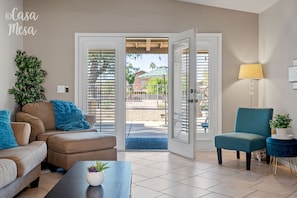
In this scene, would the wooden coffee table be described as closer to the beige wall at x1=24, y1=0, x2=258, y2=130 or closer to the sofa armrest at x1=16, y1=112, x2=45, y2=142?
the sofa armrest at x1=16, y1=112, x2=45, y2=142

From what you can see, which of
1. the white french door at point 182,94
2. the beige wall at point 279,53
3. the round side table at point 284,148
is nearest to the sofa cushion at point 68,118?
the white french door at point 182,94

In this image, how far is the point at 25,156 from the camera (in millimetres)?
3043

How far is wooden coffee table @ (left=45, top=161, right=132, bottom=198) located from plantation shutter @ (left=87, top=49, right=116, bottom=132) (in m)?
2.85

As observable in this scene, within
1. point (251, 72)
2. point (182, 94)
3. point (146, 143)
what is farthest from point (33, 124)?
point (251, 72)

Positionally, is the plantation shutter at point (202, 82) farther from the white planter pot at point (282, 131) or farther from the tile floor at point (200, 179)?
the white planter pot at point (282, 131)

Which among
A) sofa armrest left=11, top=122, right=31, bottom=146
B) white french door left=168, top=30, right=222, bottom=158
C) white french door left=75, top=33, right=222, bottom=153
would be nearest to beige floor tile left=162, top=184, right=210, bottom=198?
white french door left=168, top=30, right=222, bottom=158

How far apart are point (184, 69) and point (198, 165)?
1.70m

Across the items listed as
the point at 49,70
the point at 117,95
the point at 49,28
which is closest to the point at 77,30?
the point at 49,28

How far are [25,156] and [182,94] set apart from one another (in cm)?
311

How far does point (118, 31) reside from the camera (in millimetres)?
5777

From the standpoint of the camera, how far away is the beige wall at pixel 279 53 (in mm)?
4473

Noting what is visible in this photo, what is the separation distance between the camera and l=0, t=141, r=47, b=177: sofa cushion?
293 cm

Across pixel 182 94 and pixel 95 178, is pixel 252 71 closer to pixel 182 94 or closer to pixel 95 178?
pixel 182 94

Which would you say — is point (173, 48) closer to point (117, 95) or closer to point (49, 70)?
point (117, 95)
